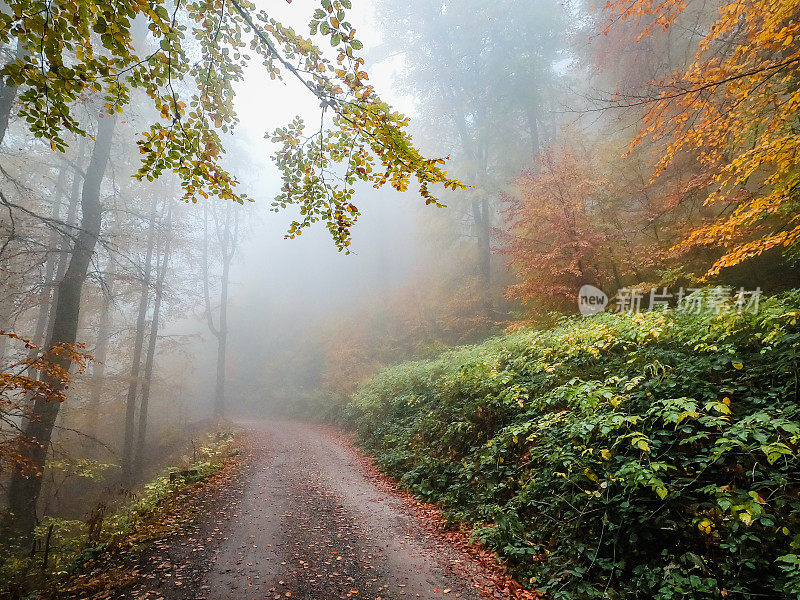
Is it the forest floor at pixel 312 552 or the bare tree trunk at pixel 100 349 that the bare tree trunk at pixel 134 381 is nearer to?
the bare tree trunk at pixel 100 349

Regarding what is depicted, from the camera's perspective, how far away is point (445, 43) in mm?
16406

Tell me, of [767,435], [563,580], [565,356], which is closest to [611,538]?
[563,580]

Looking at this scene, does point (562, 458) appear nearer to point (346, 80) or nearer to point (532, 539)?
point (532, 539)

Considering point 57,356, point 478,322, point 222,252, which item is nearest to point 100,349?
point 222,252

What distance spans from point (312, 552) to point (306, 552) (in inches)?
2.9

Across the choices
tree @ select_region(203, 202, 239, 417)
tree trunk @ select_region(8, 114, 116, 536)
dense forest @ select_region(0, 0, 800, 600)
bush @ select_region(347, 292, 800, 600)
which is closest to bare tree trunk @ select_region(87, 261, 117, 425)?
dense forest @ select_region(0, 0, 800, 600)

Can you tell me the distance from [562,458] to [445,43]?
60.8 ft

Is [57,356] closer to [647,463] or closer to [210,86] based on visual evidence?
[210,86]

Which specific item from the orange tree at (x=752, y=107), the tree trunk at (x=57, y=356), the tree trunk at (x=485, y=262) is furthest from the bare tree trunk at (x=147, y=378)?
the orange tree at (x=752, y=107)

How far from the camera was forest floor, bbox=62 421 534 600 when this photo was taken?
360 centimetres

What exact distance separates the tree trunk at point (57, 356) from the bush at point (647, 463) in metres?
6.92

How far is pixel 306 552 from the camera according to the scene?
433cm

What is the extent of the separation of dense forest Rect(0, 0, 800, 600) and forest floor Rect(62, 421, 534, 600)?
46 millimetres

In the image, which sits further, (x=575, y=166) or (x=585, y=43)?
(x=585, y=43)
